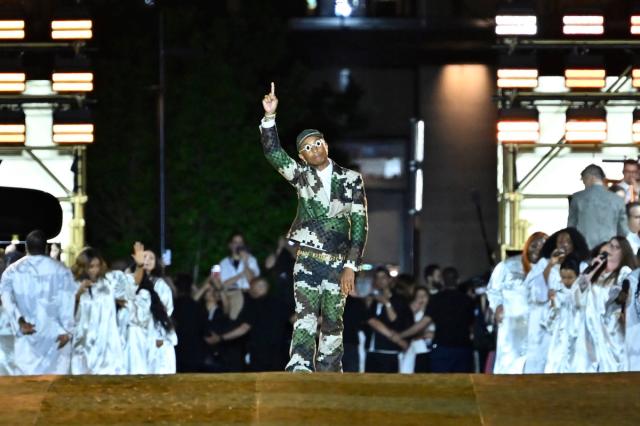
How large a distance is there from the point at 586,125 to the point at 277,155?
11429 millimetres

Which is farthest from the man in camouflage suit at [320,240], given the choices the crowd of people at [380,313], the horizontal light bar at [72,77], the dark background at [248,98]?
the dark background at [248,98]

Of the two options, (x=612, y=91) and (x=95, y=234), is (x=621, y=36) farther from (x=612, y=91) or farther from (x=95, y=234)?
(x=95, y=234)

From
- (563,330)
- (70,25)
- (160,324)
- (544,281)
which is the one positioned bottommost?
(160,324)

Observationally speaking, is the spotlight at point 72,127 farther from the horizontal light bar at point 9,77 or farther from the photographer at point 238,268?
the photographer at point 238,268

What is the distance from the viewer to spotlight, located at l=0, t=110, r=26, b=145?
84.9 ft

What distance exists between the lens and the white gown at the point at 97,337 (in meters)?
20.8

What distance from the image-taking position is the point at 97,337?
2098 cm

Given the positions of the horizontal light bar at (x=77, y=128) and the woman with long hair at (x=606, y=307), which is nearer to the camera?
the woman with long hair at (x=606, y=307)

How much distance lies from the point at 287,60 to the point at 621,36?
12.4 m

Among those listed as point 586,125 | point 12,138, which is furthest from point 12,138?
point 586,125

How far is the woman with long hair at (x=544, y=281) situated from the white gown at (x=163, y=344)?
11.9 feet

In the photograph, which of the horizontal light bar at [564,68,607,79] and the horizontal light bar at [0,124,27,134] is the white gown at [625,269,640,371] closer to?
the horizontal light bar at [564,68,607,79]

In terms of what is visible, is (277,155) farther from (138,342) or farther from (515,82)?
(515,82)

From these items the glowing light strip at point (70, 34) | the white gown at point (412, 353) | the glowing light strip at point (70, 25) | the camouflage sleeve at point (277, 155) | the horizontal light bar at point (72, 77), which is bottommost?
the white gown at point (412, 353)
